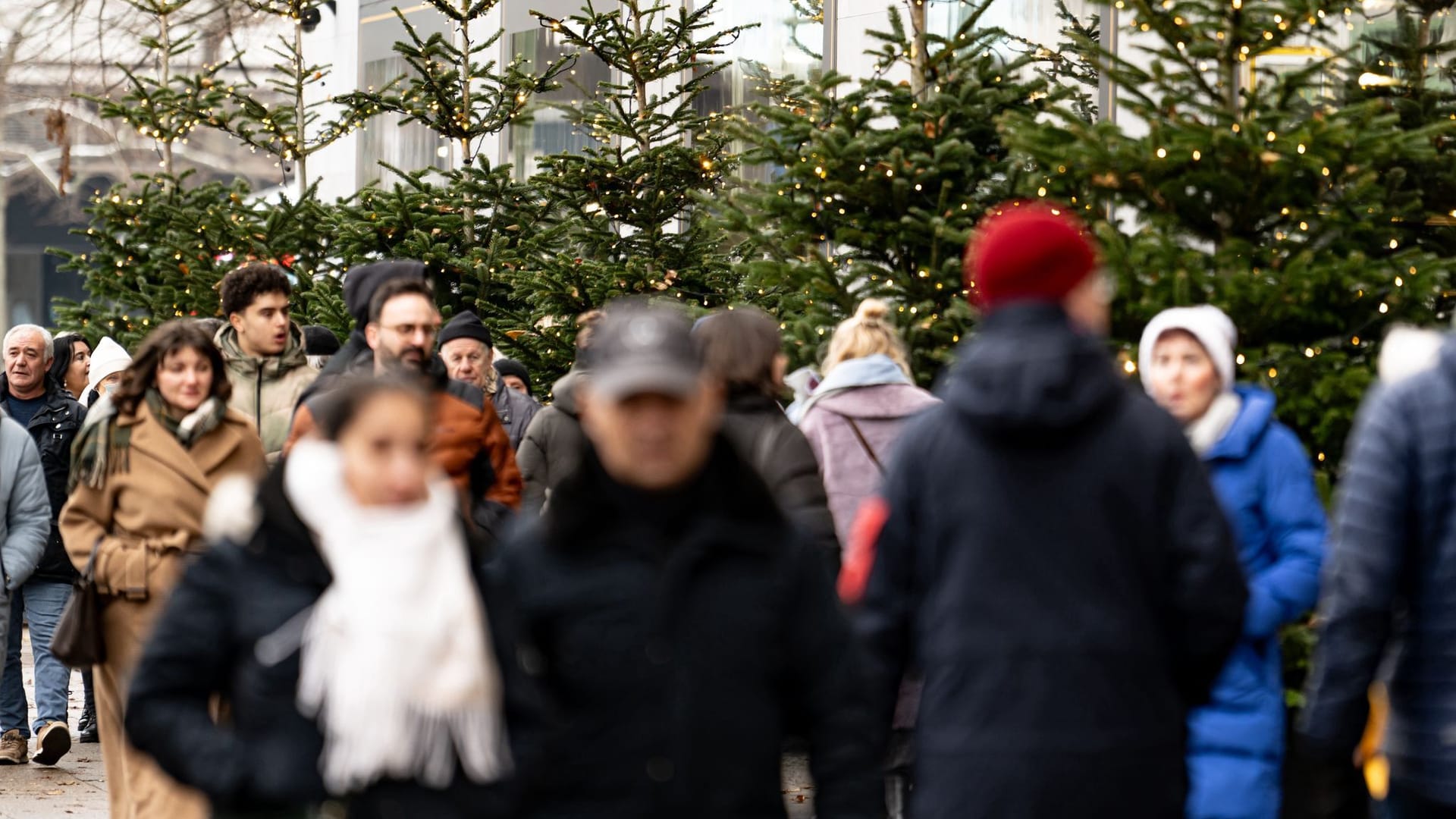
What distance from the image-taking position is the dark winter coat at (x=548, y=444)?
328 inches

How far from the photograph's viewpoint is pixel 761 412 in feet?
24.1

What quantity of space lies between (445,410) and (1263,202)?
3968 mm

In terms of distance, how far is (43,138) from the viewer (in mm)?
54500

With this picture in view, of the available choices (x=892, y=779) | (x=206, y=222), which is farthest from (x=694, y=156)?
(x=892, y=779)

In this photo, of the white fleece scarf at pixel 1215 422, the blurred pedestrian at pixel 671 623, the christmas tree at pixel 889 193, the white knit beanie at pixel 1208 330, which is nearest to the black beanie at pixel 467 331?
the christmas tree at pixel 889 193

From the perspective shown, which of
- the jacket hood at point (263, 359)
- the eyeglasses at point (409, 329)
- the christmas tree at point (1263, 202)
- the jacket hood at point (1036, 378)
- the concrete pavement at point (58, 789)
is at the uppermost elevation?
the christmas tree at point (1263, 202)

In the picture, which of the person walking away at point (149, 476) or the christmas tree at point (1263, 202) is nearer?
the person walking away at point (149, 476)

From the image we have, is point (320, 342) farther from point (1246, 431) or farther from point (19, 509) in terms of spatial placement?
point (1246, 431)

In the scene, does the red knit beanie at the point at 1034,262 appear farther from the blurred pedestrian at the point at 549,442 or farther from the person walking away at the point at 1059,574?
the blurred pedestrian at the point at 549,442

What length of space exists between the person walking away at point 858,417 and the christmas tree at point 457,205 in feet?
27.1

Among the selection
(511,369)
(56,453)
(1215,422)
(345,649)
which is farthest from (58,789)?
(345,649)

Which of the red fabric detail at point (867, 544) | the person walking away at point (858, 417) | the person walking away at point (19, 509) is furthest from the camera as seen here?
the person walking away at point (19, 509)

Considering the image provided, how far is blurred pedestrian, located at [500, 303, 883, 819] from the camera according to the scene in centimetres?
338

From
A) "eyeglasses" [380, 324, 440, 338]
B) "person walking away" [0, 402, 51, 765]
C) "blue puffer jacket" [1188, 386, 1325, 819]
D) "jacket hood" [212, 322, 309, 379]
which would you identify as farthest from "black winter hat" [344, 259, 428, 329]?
"person walking away" [0, 402, 51, 765]
